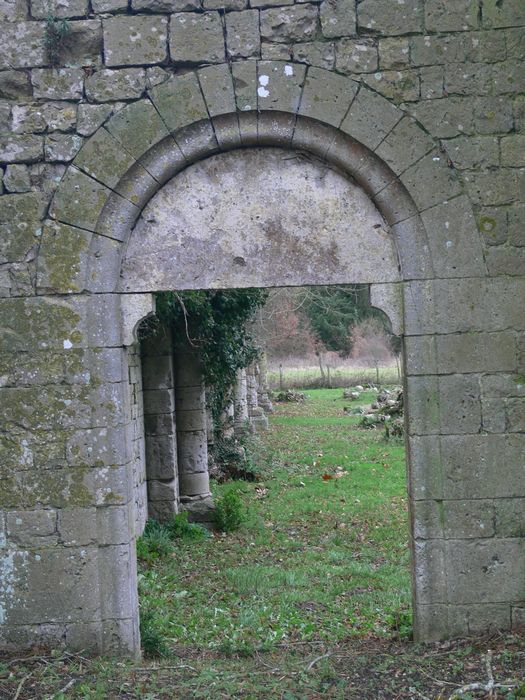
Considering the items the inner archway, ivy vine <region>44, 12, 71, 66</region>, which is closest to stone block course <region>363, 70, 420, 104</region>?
the inner archway

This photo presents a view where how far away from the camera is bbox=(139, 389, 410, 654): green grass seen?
588 cm

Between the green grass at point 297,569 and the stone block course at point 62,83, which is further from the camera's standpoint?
the green grass at point 297,569

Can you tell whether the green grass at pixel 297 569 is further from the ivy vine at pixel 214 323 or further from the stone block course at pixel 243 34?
the stone block course at pixel 243 34

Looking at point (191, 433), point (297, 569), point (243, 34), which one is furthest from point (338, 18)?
point (191, 433)

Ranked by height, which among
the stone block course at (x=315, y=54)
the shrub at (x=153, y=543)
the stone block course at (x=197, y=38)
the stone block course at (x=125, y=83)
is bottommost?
the shrub at (x=153, y=543)

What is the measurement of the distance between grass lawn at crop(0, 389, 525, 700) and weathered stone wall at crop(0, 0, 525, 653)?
0.32m

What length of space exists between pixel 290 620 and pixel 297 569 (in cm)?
152

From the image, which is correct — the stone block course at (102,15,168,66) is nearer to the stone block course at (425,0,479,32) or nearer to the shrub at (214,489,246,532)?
the stone block course at (425,0,479,32)

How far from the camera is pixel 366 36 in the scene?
16.0 ft

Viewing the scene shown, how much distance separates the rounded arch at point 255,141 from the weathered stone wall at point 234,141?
1 cm

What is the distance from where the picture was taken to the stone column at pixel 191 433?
971cm

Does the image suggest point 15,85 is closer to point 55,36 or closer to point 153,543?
point 55,36

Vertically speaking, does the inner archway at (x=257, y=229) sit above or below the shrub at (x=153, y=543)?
above

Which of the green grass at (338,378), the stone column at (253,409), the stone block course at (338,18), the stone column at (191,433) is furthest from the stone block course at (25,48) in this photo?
the green grass at (338,378)
